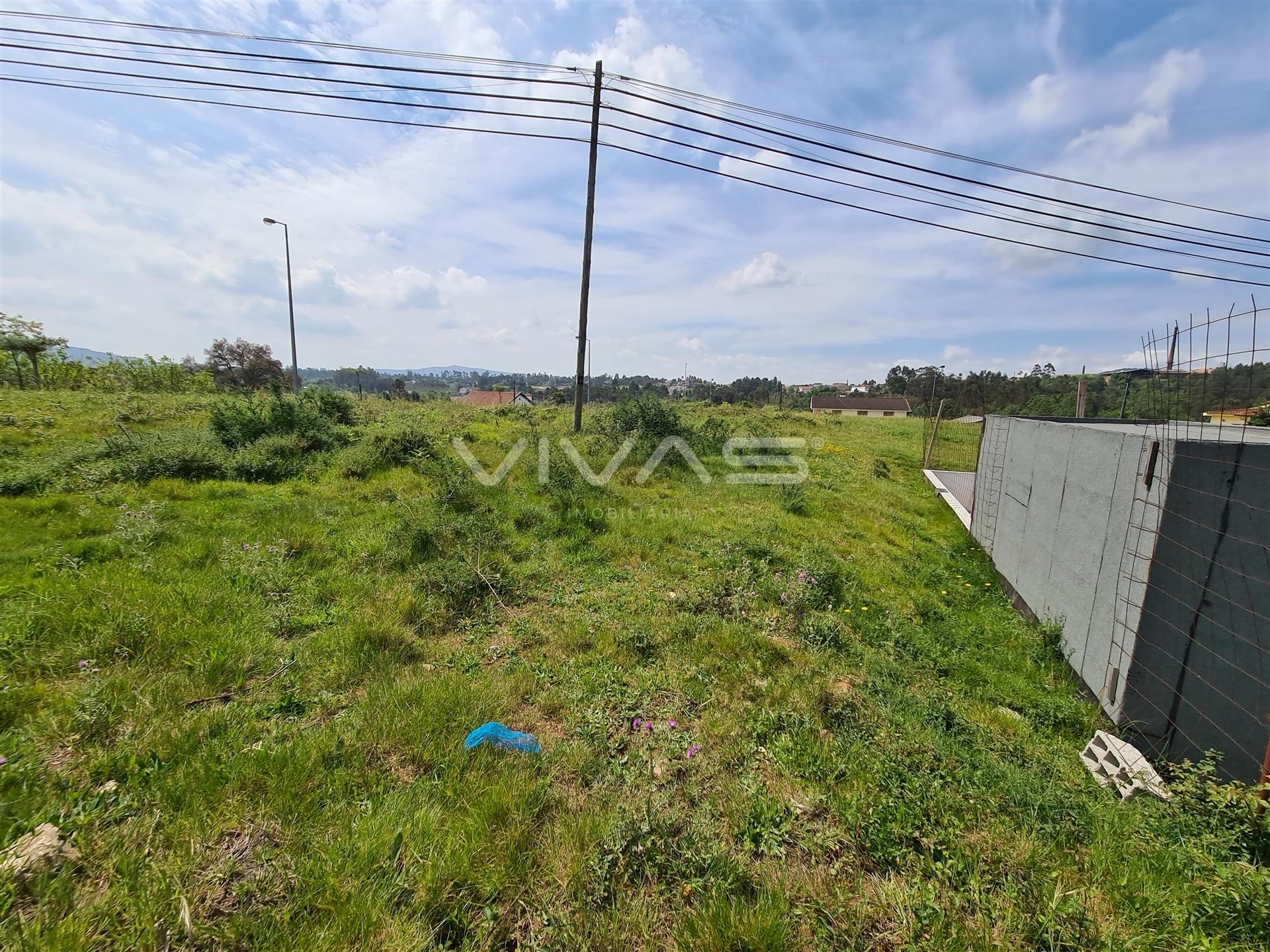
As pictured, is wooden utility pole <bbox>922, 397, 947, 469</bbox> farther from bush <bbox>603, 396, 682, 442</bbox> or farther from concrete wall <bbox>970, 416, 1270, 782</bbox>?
concrete wall <bbox>970, 416, 1270, 782</bbox>

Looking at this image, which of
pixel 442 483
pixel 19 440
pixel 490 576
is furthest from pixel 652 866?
pixel 19 440

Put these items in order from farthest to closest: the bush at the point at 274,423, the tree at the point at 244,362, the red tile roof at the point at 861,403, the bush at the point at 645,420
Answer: the red tile roof at the point at 861,403
the tree at the point at 244,362
the bush at the point at 645,420
the bush at the point at 274,423

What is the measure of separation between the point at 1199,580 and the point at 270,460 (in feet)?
36.8

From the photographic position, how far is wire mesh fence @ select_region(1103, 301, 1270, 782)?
2.47m

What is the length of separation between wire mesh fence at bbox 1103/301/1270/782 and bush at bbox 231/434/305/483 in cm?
1075

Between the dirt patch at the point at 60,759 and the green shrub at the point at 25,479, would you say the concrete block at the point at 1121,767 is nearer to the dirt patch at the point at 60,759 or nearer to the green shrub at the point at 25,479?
the dirt patch at the point at 60,759

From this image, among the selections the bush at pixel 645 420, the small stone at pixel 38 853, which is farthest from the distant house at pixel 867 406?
the small stone at pixel 38 853

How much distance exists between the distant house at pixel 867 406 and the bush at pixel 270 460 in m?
57.9

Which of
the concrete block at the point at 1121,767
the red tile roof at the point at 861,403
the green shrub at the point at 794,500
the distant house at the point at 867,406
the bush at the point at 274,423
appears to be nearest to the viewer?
the concrete block at the point at 1121,767

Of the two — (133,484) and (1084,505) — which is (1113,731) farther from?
(133,484)

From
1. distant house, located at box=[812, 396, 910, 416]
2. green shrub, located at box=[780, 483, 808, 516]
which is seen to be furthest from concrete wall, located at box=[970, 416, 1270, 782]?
distant house, located at box=[812, 396, 910, 416]

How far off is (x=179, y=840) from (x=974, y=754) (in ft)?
13.5

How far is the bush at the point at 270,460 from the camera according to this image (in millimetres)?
7613

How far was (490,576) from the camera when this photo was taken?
4.82m
